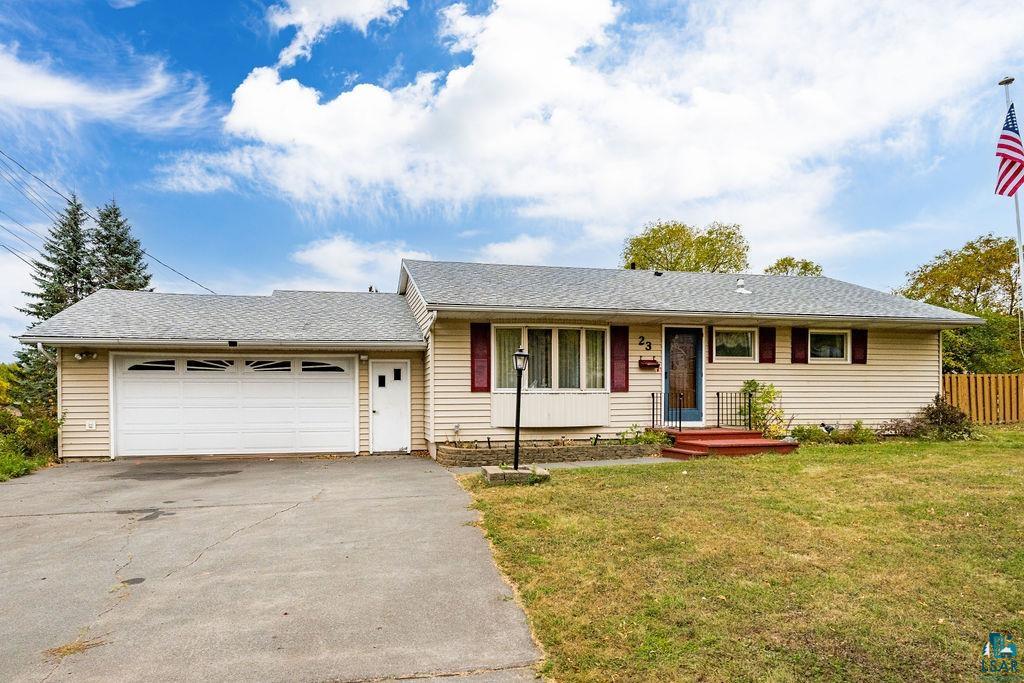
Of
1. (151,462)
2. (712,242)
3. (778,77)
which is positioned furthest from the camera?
(712,242)

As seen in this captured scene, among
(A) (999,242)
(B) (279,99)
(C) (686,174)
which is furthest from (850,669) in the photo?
(A) (999,242)

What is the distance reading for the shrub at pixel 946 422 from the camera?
11.7 meters

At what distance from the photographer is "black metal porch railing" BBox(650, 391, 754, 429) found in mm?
11344

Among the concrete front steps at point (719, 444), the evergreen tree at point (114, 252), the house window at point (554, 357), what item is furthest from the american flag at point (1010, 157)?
the evergreen tree at point (114, 252)

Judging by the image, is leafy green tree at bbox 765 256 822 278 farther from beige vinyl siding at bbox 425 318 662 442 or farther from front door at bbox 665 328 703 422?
beige vinyl siding at bbox 425 318 662 442

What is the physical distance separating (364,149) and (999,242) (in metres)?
25.7

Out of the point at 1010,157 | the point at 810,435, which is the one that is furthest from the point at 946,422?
the point at 1010,157

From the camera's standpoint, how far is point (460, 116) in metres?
15.0

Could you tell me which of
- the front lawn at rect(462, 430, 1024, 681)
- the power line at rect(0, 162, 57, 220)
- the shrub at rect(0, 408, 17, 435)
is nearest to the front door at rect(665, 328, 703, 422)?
the front lawn at rect(462, 430, 1024, 681)

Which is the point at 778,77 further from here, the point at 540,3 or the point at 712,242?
the point at 712,242

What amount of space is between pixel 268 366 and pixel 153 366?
2.07 m

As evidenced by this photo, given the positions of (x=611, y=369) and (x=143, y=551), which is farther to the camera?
(x=611, y=369)

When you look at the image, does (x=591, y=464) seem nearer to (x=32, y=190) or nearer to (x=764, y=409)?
(x=764, y=409)

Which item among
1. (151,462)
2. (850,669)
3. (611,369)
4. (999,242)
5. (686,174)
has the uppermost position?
(686,174)
